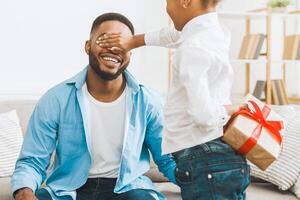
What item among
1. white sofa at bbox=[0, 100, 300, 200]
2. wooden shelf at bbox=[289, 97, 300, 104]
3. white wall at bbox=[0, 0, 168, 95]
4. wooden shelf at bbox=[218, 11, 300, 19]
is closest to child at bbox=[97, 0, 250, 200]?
white sofa at bbox=[0, 100, 300, 200]

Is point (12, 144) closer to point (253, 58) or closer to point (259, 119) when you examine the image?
point (259, 119)

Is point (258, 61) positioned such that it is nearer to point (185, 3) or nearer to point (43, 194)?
point (43, 194)

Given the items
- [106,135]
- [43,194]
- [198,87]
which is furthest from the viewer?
[106,135]

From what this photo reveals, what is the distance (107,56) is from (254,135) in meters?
0.68

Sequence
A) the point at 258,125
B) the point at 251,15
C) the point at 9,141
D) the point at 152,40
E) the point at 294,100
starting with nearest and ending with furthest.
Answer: the point at 258,125 → the point at 152,40 → the point at 9,141 → the point at 251,15 → the point at 294,100

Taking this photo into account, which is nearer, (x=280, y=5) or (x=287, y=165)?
(x=287, y=165)

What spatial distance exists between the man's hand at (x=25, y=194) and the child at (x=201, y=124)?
1.53 ft

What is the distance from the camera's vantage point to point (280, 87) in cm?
377

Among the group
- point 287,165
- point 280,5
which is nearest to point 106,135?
point 287,165

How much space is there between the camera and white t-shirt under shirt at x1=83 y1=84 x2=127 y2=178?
1869 millimetres

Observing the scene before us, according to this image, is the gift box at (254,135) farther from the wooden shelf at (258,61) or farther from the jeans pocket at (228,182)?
the wooden shelf at (258,61)

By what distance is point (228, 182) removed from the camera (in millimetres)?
1364

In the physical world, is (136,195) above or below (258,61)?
above

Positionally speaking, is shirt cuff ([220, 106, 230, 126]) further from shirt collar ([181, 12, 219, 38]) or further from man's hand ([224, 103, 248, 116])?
shirt collar ([181, 12, 219, 38])
